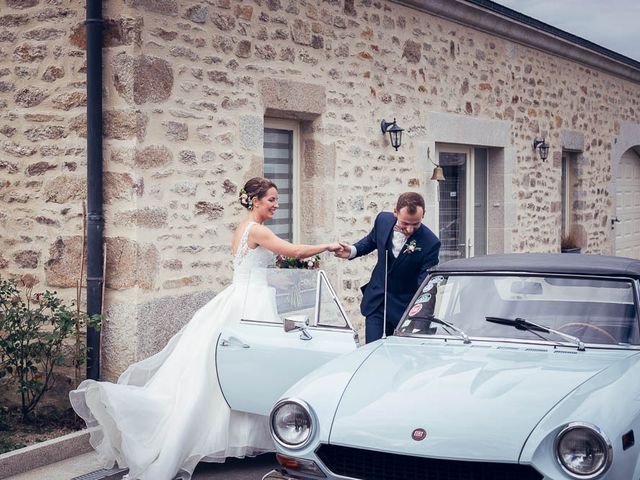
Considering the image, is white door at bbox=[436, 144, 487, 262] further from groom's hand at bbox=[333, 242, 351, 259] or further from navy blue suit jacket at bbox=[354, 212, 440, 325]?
groom's hand at bbox=[333, 242, 351, 259]

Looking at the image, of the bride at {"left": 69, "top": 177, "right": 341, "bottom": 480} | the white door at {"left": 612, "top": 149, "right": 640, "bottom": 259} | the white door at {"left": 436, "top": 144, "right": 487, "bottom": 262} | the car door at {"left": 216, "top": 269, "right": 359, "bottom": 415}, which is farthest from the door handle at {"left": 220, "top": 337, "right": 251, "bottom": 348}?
the white door at {"left": 612, "top": 149, "right": 640, "bottom": 259}

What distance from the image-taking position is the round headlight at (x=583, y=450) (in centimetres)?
368

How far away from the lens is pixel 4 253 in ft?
25.2

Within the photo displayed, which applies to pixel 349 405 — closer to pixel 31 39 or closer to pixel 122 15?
pixel 122 15

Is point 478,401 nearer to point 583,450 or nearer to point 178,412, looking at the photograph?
point 583,450

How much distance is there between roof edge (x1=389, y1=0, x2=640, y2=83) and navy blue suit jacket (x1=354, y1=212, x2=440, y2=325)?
4.28 meters

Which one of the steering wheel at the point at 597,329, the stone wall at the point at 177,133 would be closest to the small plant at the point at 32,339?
the stone wall at the point at 177,133

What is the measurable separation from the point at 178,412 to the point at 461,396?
227 centimetres

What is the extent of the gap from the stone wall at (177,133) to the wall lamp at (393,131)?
104 millimetres

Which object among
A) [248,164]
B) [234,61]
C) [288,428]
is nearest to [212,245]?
[248,164]

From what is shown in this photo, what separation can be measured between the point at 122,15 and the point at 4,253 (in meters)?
2.23

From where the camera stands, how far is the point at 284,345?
540cm

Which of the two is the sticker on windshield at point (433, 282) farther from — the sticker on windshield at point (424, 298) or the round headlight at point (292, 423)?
the round headlight at point (292, 423)

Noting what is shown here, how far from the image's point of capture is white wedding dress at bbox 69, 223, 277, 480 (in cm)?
562
